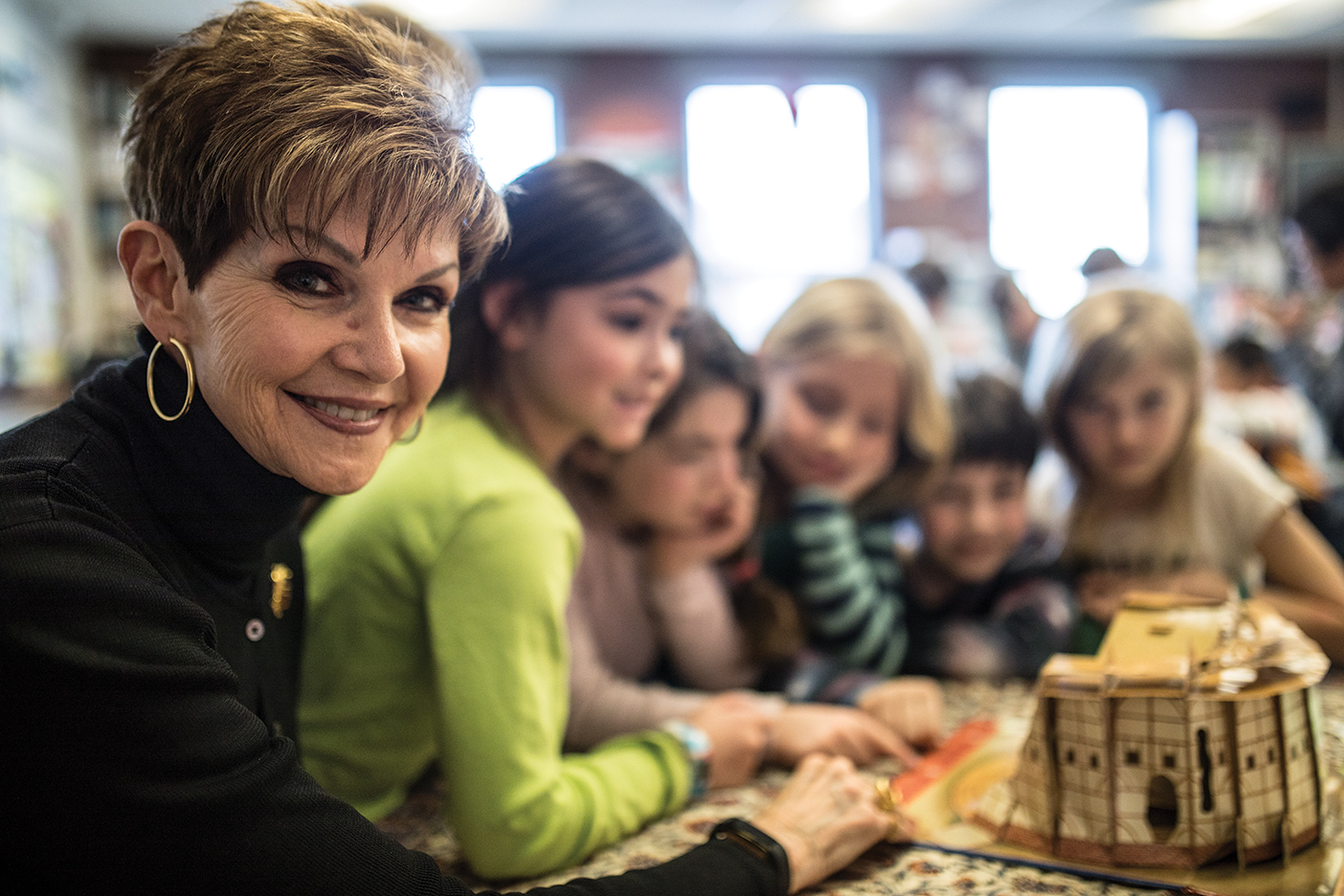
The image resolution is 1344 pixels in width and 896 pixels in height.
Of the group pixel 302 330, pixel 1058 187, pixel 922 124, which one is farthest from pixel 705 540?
pixel 1058 187

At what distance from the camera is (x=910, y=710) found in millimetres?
1286

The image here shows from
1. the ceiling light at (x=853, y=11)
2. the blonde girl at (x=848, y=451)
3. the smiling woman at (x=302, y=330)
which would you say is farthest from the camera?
the ceiling light at (x=853, y=11)

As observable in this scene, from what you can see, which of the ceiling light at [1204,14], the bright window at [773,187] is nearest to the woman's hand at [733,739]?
the bright window at [773,187]

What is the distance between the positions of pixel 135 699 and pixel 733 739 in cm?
73

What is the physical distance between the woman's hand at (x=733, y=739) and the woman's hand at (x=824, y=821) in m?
0.15

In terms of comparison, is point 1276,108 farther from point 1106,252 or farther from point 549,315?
point 549,315

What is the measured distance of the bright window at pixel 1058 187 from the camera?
7.21m

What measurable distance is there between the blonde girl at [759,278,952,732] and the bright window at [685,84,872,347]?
17.1ft

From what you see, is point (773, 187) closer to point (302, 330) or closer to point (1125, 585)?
point (1125, 585)

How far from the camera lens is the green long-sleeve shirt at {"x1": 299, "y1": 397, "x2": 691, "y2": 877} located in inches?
36.7

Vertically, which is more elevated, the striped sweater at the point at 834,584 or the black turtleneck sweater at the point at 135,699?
the black turtleneck sweater at the point at 135,699

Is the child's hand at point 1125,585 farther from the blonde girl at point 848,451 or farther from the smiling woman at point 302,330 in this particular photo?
the smiling woman at point 302,330

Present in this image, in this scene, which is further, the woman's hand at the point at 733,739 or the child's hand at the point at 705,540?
the child's hand at the point at 705,540

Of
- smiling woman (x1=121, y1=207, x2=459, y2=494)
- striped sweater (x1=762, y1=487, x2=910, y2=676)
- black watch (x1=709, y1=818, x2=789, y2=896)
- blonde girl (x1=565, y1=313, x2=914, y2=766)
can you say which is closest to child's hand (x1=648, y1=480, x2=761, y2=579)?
blonde girl (x1=565, y1=313, x2=914, y2=766)
